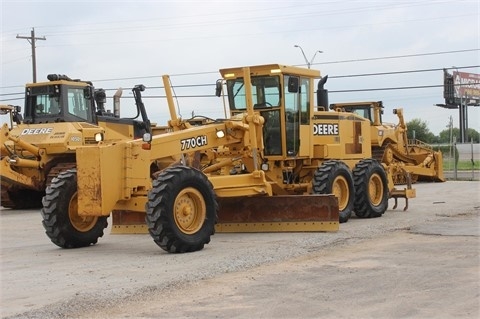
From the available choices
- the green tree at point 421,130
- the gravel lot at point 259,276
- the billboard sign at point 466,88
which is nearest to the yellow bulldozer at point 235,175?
the gravel lot at point 259,276

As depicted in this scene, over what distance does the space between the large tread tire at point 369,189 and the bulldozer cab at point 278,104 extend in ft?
5.36

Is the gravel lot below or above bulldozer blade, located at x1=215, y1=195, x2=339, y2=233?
below

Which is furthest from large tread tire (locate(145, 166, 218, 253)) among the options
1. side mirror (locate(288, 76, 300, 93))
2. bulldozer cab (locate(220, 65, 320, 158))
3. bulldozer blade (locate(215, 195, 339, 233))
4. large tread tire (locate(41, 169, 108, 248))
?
side mirror (locate(288, 76, 300, 93))

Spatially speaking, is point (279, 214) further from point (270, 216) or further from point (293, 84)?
point (293, 84)

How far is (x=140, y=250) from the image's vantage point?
435 inches

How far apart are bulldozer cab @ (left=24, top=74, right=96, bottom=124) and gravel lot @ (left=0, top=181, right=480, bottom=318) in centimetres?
791

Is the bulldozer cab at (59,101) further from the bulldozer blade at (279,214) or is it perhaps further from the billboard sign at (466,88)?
the billboard sign at (466,88)

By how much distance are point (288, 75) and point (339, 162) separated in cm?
200

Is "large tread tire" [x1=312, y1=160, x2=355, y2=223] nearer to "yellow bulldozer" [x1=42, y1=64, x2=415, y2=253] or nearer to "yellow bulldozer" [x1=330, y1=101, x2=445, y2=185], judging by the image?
"yellow bulldozer" [x1=42, y1=64, x2=415, y2=253]

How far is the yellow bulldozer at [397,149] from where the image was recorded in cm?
2737

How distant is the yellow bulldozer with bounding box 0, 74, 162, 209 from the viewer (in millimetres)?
19672

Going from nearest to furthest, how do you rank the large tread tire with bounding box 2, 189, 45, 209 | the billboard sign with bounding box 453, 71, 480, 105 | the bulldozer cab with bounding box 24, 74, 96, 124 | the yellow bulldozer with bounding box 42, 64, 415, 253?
the yellow bulldozer with bounding box 42, 64, 415, 253, the bulldozer cab with bounding box 24, 74, 96, 124, the large tread tire with bounding box 2, 189, 45, 209, the billboard sign with bounding box 453, 71, 480, 105

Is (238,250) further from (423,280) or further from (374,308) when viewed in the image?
(374,308)

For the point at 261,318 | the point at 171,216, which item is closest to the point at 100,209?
the point at 171,216
